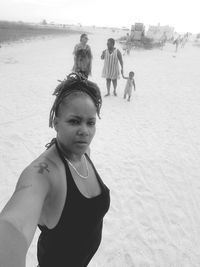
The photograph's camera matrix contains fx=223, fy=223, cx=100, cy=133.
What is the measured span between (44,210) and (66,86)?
2.09ft

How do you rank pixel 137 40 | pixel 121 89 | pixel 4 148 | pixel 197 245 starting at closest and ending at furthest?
1. pixel 197 245
2. pixel 4 148
3. pixel 121 89
4. pixel 137 40

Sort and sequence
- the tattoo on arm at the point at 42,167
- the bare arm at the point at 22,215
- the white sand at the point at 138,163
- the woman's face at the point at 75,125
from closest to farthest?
the bare arm at the point at 22,215, the tattoo on arm at the point at 42,167, the woman's face at the point at 75,125, the white sand at the point at 138,163

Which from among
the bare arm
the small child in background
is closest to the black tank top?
the bare arm

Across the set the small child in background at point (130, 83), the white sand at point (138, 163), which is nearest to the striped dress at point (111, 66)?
the small child in background at point (130, 83)

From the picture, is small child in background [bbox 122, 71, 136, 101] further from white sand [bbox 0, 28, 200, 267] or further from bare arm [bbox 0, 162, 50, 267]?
bare arm [bbox 0, 162, 50, 267]

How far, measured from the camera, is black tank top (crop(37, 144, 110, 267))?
98cm

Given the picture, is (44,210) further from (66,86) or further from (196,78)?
(196,78)

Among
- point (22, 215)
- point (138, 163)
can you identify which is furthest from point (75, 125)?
point (138, 163)

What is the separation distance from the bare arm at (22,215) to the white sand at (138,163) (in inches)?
62.1

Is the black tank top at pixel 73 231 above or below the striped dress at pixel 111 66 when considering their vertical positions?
below

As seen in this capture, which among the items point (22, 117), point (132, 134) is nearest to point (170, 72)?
point (132, 134)

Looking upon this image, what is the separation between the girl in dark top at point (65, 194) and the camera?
86 cm

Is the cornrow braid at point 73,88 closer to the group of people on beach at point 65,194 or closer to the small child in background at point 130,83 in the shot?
the group of people on beach at point 65,194

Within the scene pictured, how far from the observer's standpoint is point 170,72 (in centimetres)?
1157
